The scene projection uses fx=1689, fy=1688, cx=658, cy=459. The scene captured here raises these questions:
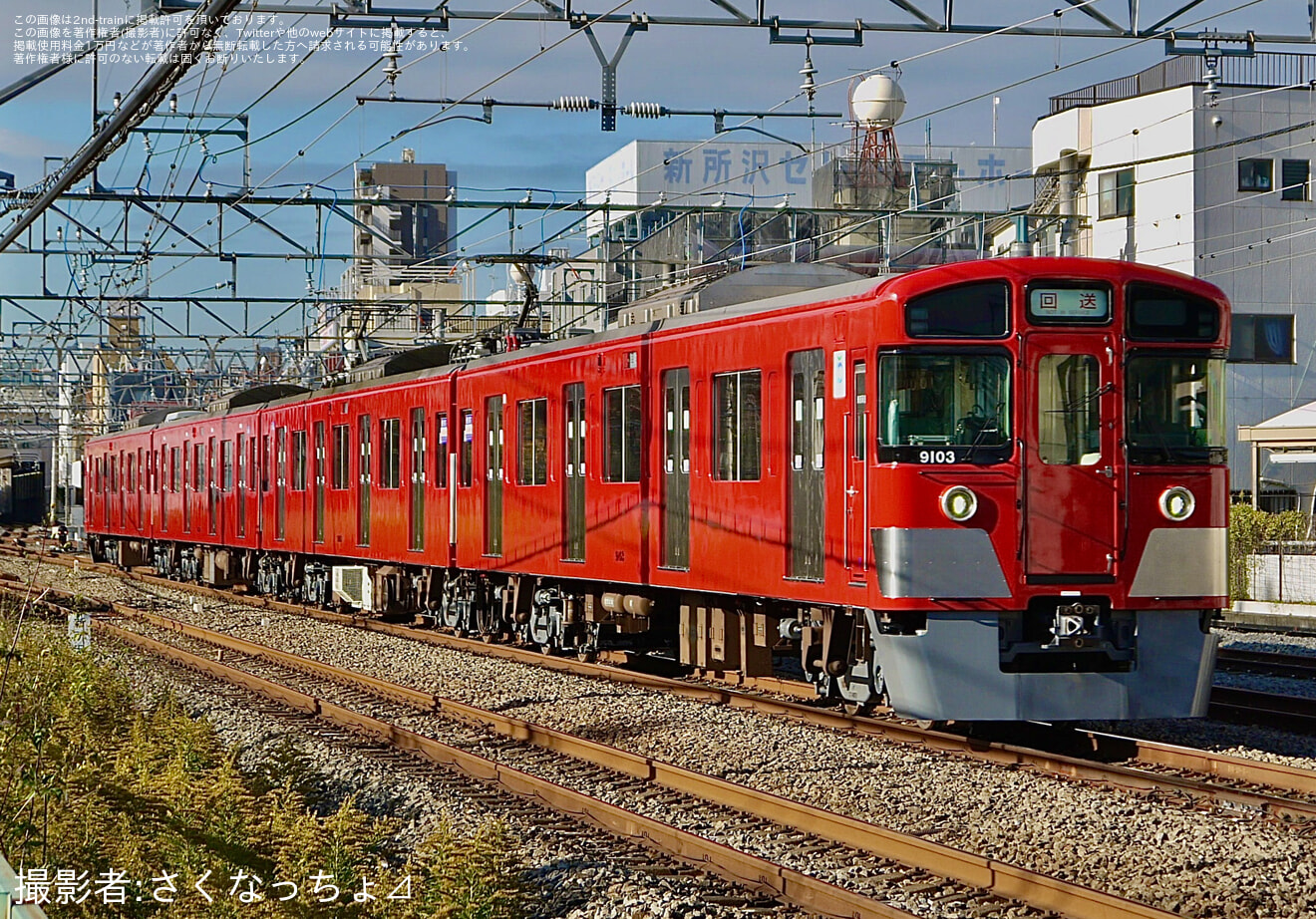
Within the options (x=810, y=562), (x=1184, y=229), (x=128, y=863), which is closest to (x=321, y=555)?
(x=810, y=562)

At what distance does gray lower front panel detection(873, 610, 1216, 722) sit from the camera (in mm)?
9898

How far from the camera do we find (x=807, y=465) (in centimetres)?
1119

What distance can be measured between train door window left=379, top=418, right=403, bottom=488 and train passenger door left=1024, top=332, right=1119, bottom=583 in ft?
36.8

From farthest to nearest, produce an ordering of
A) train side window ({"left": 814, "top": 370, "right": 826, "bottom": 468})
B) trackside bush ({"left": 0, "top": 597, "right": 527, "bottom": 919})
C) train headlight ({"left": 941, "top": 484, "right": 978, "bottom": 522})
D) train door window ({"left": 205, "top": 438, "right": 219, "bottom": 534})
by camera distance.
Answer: train door window ({"left": 205, "top": 438, "right": 219, "bottom": 534}) < train side window ({"left": 814, "top": 370, "right": 826, "bottom": 468}) < train headlight ({"left": 941, "top": 484, "right": 978, "bottom": 522}) < trackside bush ({"left": 0, "top": 597, "right": 527, "bottom": 919})

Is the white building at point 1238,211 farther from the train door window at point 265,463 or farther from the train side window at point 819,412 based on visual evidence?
the train side window at point 819,412

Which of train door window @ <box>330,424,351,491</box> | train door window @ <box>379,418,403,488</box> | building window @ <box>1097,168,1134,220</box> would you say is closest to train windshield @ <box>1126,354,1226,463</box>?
train door window @ <box>379,418,403,488</box>

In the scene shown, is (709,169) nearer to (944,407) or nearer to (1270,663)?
(1270,663)

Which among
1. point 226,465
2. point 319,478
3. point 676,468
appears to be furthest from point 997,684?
point 226,465

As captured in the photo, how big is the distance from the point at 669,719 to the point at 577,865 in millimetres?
4270

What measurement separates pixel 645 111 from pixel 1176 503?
29.5ft

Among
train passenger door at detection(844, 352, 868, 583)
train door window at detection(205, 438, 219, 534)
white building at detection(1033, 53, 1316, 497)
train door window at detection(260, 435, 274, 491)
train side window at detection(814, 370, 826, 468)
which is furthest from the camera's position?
white building at detection(1033, 53, 1316, 497)

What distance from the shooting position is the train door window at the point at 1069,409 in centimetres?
1025

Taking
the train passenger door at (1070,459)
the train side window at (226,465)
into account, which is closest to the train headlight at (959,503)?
the train passenger door at (1070,459)

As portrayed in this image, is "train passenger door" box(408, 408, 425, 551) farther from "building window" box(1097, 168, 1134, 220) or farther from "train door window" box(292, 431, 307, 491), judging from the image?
"building window" box(1097, 168, 1134, 220)
